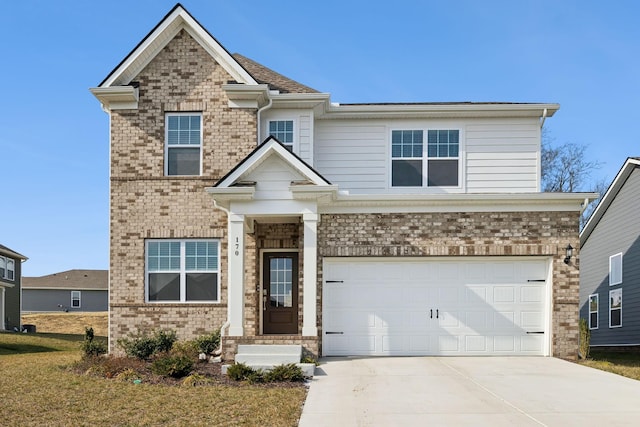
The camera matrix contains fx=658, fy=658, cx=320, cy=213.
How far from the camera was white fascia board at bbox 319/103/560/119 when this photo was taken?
679 inches

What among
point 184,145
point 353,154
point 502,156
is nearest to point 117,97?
point 184,145

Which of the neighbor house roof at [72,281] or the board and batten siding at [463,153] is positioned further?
the neighbor house roof at [72,281]

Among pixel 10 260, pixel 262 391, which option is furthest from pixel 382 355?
pixel 10 260

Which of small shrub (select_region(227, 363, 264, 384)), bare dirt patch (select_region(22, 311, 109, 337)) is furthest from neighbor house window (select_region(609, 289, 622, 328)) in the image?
bare dirt patch (select_region(22, 311, 109, 337))

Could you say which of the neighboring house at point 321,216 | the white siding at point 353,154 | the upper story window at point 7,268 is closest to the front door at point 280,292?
the neighboring house at point 321,216

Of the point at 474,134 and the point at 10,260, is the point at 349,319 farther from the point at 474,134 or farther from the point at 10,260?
the point at 10,260

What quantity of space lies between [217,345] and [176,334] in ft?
5.10

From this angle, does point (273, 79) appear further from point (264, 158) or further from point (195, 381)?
point (195, 381)

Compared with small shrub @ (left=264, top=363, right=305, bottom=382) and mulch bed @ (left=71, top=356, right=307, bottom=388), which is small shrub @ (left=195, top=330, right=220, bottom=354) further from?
small shrub @ (left=264, top=363, right=305, bottom=382)

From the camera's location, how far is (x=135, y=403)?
10562 millimetres

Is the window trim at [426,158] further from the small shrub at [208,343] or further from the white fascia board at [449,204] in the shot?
the small shrub at [208,343]

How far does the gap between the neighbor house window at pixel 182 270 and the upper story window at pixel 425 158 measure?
520 cm

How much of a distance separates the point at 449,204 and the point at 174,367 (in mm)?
7456

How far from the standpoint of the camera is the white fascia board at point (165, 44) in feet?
55.2
